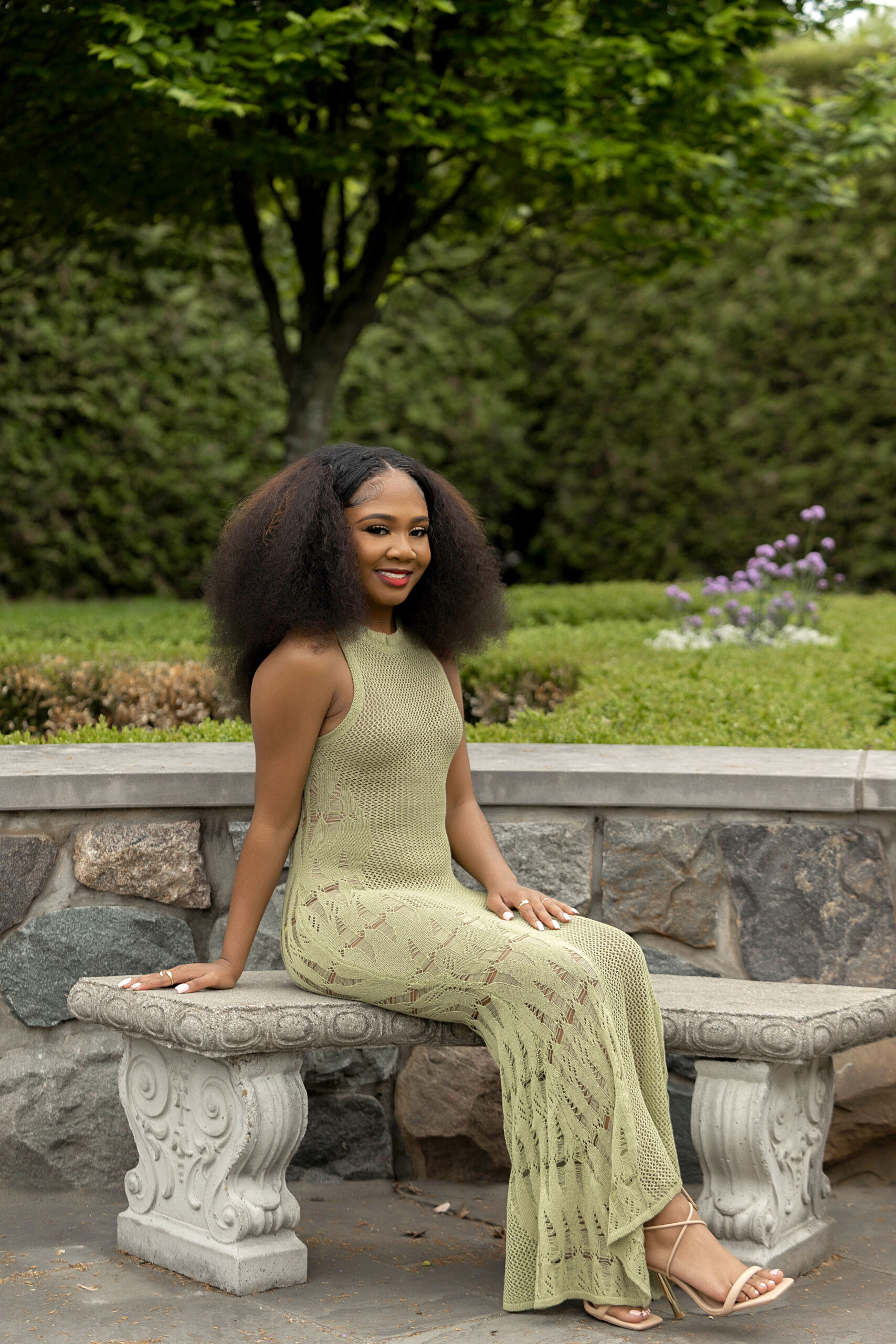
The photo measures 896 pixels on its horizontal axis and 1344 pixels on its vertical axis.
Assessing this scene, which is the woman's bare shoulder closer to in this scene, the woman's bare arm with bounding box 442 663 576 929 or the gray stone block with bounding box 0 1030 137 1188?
the woman's bare arm with bounding box 442 663 576 929

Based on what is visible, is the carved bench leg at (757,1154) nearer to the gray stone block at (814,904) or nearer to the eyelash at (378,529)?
the gray stone block at (814,904)

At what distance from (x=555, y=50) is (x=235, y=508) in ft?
12.0

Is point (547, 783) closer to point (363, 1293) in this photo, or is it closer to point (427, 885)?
point (427, 885)

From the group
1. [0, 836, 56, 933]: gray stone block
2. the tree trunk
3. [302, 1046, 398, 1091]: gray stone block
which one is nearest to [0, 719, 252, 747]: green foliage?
[0, 836, 56, 933]: gray stone block

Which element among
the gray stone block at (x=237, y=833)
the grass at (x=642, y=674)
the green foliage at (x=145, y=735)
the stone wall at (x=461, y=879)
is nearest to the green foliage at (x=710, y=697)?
the grass at (x=642, y=674)

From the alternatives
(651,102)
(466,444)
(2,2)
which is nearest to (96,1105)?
(2,2)

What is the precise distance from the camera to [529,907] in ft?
7.79

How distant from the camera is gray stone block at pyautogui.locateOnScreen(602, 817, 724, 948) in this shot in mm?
2867

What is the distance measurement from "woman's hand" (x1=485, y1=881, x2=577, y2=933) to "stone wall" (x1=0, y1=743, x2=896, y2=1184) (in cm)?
44

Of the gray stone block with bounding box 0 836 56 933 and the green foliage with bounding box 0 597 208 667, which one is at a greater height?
the green foliage with bounding box 0 597 208 667

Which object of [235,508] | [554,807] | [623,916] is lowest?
[623,916]

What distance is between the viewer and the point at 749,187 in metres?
6.64

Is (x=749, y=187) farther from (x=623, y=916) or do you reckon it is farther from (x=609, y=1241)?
(x=609, y=1241)

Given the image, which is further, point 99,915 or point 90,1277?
point 99,915
